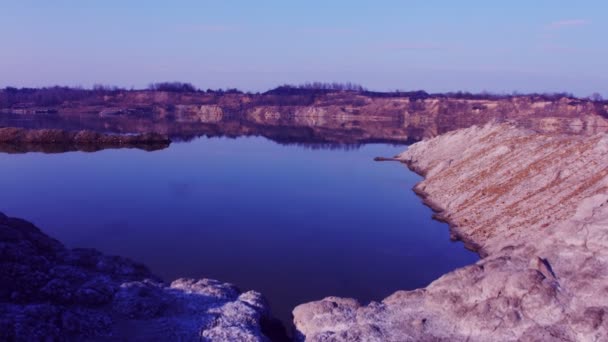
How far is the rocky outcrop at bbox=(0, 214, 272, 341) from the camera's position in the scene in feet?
48.9

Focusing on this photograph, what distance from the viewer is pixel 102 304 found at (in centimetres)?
1705

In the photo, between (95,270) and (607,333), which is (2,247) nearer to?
(95,270)

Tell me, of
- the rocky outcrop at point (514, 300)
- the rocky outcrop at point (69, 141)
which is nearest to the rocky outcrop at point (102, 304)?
the rocky outcrop at point (514, 300)

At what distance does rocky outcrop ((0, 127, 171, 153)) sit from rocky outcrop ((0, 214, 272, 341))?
196 feet

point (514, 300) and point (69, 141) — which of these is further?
point (69, 141)

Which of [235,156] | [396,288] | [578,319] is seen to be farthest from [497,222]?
[235,156]

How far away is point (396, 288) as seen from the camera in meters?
24.2

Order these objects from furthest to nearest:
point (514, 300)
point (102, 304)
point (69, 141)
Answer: point (69, 141) < point (102, 304) < point (514, 300)

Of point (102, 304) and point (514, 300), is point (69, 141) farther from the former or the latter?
point (514, 300)

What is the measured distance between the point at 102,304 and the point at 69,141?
70758 millimetres

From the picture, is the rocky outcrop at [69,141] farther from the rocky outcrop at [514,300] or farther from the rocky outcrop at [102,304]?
the rocky outcrop at [514,300]

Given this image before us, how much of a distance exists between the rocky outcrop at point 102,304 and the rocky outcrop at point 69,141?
2355 inches

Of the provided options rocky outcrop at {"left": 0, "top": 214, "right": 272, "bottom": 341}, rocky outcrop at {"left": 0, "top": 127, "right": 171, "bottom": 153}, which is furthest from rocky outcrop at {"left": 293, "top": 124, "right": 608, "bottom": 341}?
rocky outcrop at {"left": 0, "top": 127, "right": 171, "bottom": 153}

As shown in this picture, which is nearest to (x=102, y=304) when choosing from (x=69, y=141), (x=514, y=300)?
(x=514, y=300)
